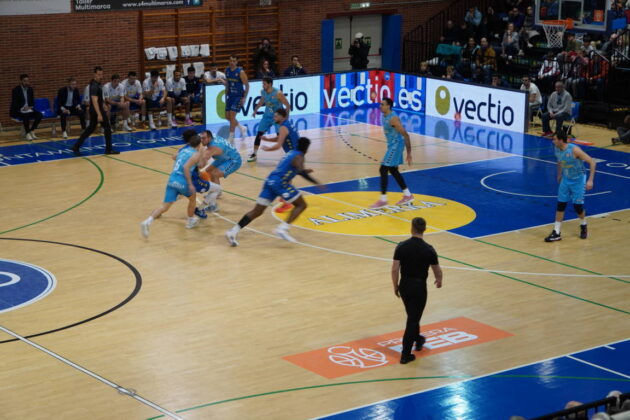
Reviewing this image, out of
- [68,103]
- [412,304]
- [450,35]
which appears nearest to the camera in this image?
[412,304]

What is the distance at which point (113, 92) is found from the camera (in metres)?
24.9

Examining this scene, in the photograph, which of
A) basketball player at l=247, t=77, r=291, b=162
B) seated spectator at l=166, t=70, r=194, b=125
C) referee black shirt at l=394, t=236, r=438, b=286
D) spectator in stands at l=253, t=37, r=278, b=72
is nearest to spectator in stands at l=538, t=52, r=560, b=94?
spectator in stands at l=253, t=37, r=278, b=72

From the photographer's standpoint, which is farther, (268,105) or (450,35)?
(450,35)

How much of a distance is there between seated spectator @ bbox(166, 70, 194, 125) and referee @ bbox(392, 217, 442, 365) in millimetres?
16039

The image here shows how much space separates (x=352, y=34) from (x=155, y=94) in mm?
9487

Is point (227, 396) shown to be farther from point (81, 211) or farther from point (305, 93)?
point (305, 93)

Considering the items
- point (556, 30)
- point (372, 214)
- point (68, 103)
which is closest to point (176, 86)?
point (68, 103)

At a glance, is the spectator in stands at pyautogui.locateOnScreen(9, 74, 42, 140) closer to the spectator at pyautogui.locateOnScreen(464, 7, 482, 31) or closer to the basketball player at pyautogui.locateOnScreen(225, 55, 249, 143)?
the basketball player at pyautogui.locateOnScreen(225, 55, 249, 143)

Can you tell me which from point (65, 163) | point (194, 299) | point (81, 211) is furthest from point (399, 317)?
point (65, 163)

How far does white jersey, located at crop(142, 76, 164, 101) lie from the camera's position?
25625mm

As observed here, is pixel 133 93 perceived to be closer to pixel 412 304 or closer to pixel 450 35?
pixel 450 35

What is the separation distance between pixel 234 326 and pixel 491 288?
3.71 meters

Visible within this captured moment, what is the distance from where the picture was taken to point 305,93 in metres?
27.8

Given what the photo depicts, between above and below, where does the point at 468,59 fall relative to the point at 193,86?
above
